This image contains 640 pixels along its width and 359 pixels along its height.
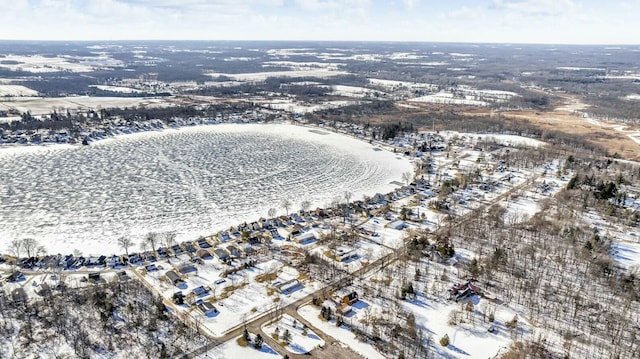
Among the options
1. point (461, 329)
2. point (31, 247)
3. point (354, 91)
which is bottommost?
point (461, 329)

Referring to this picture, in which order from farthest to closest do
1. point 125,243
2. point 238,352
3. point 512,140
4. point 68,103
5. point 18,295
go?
1. point 68,103
2. point 512,140
3. point 125,243
4. point 18,295
5. point 238,352

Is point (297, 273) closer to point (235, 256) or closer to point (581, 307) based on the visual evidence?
point (235, 256)

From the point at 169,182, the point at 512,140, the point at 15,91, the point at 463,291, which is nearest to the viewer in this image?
the point at 463,291

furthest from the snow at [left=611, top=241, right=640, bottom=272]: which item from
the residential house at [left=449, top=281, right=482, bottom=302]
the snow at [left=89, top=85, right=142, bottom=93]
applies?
the snow at [left=89, top=85, right=142, bottom=93]

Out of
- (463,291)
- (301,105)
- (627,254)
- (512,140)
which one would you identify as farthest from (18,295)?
(301,105)

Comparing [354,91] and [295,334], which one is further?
[354,91]

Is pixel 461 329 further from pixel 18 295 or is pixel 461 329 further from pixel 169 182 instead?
pixel 169 182

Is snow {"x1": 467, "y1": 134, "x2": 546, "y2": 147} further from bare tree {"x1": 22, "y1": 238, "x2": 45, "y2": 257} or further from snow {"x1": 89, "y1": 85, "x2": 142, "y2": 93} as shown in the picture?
snow {"x1": 89, "y1": 85, "x2": 142, "y2": 93}
